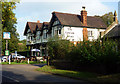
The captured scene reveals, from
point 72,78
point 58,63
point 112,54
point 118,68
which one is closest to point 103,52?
point 112,54

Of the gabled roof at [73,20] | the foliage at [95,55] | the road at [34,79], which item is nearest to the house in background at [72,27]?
the gabled roof at [73,20]

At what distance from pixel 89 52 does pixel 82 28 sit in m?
23.5

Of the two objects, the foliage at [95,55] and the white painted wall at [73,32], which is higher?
the white painted wall at [73,32]

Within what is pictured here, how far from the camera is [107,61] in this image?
1520 cm

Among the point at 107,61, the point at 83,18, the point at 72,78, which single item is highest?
the point at 83,18

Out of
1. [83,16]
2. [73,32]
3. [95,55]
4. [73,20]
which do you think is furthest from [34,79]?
[83,16]

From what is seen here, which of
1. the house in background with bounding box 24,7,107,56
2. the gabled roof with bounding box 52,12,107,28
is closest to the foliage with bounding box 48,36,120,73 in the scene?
the house in background with bounding box 24,7,107,56

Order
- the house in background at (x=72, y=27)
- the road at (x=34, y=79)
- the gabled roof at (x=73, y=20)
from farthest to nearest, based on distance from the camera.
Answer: the gabled roof at (x=73, y=20)
the house in background at (x=72, y=27)
the road at (x=34, y=79)

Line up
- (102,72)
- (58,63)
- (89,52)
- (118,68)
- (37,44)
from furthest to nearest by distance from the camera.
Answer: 1. (37,44)
2. (58,63)
3. (89,52)
4. (102,72)
5. (118,68)

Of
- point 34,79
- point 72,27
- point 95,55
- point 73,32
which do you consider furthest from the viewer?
point 73,32

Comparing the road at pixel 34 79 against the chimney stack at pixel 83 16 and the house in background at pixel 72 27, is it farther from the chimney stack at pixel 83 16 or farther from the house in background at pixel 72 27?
the chimney stack at pixel 83 16

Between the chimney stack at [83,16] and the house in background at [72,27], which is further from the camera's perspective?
the chimney stack at [83,16]

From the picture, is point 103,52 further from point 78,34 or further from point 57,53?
point 78,34

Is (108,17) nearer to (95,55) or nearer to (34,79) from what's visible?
(95,55)
